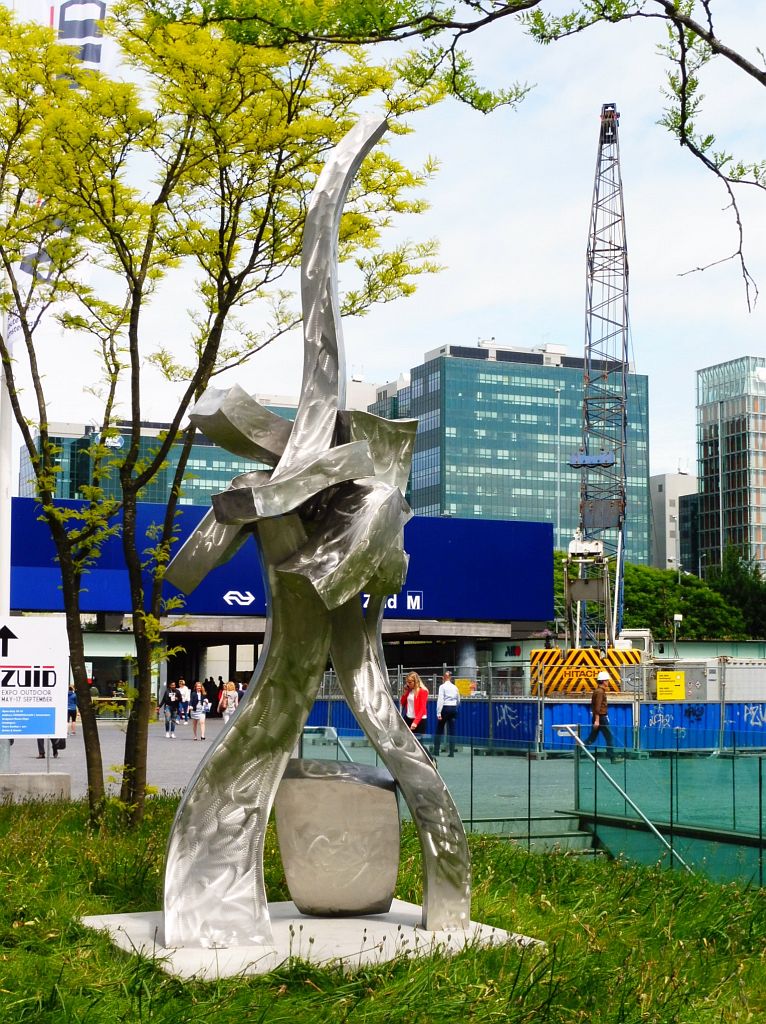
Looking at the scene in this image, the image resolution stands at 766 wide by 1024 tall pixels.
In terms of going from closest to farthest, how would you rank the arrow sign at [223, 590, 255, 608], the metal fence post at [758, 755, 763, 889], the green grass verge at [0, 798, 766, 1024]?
the green grass verge at [0, 798, 766, 1024], the metal fence post at [758, 755, 763, 889], the arrow sign at [223, 590, 255, 608]

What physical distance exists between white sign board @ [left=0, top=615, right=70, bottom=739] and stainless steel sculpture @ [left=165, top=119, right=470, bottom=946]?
6.75 metres

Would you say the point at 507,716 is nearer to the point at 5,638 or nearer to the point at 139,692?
the point at 5,638

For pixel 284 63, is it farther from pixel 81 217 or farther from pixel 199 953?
pixel 199 953

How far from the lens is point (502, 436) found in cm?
11675

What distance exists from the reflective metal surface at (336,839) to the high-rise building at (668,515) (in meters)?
117

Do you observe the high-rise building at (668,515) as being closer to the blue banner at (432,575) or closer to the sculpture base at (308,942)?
the blue banner at (432,575)

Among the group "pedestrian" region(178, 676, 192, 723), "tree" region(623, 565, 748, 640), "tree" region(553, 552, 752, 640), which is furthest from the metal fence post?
"tree" region(623, 565, 748, 640)

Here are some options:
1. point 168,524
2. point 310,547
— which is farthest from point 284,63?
point 310,547

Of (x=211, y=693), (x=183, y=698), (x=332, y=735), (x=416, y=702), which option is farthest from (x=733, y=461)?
(x=332, y=735)

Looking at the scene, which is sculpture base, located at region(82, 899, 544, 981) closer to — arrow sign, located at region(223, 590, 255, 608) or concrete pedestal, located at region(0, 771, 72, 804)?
concrete pedestal, located at region(0, 771, 72, 804)

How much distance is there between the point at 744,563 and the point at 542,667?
57.4 m

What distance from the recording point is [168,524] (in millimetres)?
12828

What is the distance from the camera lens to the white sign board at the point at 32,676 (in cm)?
1417

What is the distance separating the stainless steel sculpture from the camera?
7.63 m
